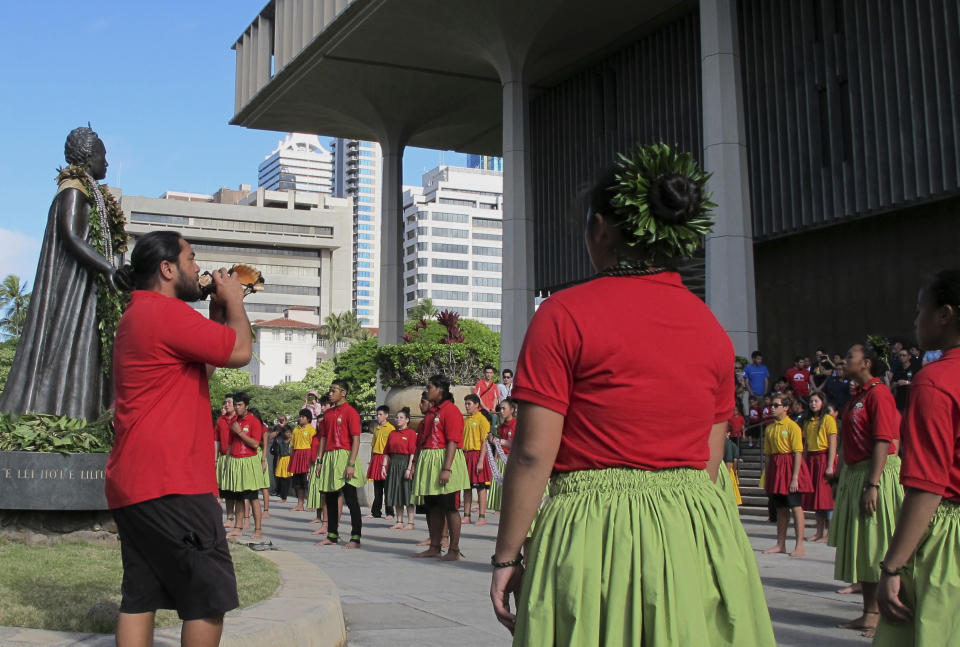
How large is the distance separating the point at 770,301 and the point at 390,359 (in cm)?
1028

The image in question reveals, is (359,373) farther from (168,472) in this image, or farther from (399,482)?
(168,472)

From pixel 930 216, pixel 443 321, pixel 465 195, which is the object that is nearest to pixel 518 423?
pixel 930 216

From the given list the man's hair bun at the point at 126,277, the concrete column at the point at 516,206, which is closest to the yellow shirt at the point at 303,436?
the concrete column at the point at 516,206

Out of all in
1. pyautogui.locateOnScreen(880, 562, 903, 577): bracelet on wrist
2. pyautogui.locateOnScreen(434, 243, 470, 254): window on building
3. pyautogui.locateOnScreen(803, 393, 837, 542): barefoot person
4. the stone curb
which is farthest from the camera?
pyautogui.locateOnScreen(434, 243, 470, 254): window on building

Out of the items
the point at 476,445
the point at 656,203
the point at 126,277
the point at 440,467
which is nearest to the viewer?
the point at 656,203

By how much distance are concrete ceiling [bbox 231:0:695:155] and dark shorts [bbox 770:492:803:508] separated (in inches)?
646

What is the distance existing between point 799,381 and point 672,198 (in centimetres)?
1674

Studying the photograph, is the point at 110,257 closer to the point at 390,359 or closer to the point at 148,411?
the point at 148,411

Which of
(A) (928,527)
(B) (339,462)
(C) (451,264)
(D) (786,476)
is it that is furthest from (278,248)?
(A) (928,527)

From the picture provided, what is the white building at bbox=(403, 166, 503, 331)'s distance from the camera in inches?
6412

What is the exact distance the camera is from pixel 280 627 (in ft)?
17.0

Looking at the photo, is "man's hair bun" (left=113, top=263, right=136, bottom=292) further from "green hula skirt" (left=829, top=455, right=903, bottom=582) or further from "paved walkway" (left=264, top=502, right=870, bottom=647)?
"green hula skirt" (left=829, top=455, right=903, bottom=582)

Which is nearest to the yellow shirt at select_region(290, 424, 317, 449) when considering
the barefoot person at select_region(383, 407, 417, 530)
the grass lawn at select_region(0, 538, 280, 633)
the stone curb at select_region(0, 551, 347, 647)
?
the barefoot person at select_region(383, 407, 417, 530)

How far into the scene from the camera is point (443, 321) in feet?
93.3
